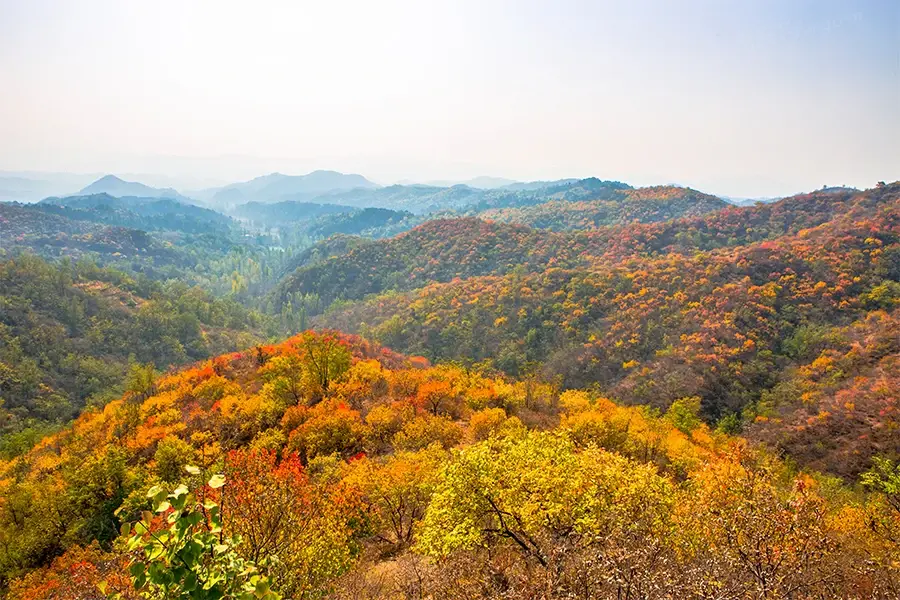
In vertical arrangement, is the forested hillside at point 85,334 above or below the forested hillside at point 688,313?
below

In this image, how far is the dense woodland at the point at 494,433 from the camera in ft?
33.3

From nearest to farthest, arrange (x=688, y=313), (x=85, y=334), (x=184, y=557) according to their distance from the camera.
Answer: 1. (x=184, y=557)
2. (x=688, y=313)
3. (x=85, y=334)

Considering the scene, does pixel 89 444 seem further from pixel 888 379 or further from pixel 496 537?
pixel 888 379

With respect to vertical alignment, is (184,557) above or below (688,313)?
above

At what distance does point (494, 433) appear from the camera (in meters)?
32.3

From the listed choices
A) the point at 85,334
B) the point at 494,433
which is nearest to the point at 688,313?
the point at 494,433

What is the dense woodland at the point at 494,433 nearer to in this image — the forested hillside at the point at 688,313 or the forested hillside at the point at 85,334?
the forested hillside at the point at 688,313

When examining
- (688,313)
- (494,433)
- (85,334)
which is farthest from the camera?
(85,334)

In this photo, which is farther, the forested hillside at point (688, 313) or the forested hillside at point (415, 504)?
the forested hillside at point (688, 313)

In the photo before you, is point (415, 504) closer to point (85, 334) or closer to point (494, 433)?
point (494, 433)

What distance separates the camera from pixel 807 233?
336 ft

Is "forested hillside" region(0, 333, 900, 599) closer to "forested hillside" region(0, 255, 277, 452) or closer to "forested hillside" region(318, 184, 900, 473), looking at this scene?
"forested hillside" region(318, 184, 900, 473)

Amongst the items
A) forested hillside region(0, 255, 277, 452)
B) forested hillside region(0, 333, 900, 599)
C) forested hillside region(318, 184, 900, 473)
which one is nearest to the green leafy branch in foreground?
forested hillside region(0, 333, 900, 599)

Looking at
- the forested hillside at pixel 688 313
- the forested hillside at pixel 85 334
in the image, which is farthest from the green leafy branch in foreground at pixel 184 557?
the forested hillside at pixel 85 334
